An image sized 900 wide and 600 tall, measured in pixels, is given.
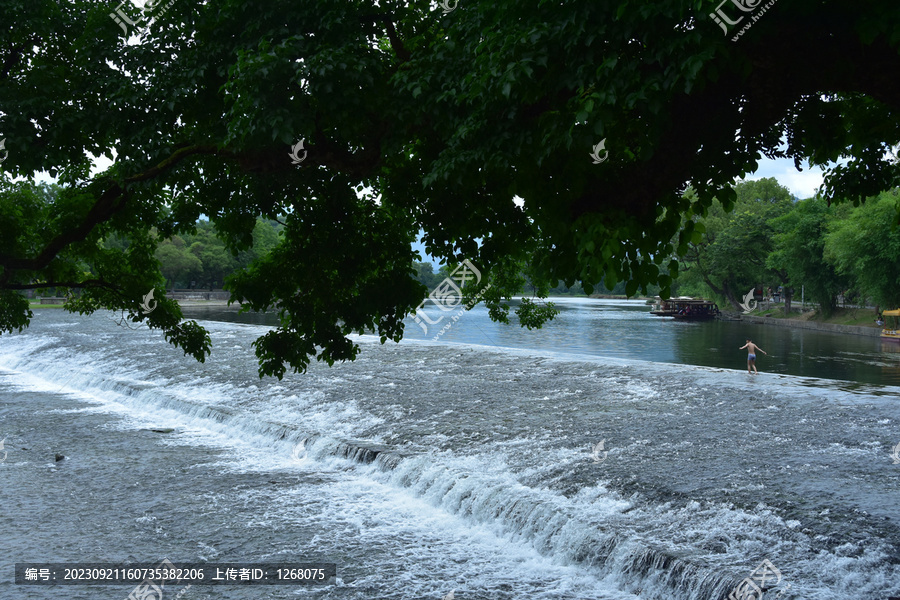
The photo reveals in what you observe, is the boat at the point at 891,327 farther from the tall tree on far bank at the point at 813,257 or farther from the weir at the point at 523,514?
the weir at the point at 523,514

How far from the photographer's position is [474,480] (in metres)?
14.1

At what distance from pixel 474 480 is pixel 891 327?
52.0 meters

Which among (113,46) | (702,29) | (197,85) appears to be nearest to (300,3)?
(197,85)

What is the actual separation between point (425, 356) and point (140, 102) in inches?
1012

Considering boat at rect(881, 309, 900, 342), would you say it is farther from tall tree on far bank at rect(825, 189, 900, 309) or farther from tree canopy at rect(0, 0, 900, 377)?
tree canopy at rect(0, 0, 900, 377)

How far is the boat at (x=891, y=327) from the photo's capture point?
50600 millimetres

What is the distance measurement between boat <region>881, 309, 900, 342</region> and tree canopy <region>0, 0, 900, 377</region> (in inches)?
1921

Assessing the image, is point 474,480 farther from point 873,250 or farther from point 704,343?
point 873,250

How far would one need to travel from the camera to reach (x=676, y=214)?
240 inches

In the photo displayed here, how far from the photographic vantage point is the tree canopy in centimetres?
535

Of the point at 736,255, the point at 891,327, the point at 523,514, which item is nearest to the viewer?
the point at 523,514

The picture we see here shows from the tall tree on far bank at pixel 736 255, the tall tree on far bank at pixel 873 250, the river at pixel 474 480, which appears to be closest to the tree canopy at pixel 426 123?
the river at pixel 474 480

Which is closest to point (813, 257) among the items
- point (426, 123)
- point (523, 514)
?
point (523, 514)

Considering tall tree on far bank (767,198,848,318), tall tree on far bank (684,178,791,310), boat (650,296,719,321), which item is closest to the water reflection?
tall tree on far bank (767,198,848,318)
